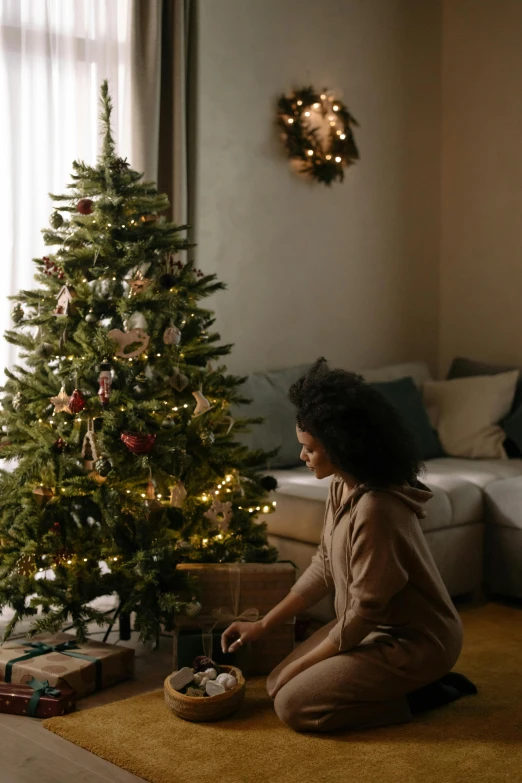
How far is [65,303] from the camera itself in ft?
9.88

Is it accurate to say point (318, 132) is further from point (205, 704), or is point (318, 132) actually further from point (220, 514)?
point (205, 704)

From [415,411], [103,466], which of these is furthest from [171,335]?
[415,411]

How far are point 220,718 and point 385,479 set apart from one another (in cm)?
79

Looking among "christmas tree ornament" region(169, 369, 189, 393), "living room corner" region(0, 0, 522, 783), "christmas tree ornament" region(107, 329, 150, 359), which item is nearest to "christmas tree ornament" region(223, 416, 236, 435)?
"living room corner" region(0, 0, 522, 783)

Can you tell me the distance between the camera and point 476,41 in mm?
5000

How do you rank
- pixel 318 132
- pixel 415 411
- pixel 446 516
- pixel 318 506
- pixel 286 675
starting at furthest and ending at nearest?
pixel 318 132 < pixel 415 411 < pixel 446 516 < pixel 318 506 < pixel 286 675

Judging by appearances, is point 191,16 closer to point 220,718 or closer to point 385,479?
point 385,479

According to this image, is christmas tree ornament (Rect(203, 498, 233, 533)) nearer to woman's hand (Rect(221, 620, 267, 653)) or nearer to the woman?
woman's hand (Rect(221, 620, 267, 653))

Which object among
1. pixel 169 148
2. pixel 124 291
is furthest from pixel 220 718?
pixel 169 148

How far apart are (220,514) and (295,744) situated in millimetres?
842

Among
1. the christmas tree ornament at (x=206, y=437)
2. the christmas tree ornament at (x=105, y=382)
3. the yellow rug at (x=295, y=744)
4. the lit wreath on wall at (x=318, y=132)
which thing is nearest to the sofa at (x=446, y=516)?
the christmas tree ornament at (x=206, y=437)

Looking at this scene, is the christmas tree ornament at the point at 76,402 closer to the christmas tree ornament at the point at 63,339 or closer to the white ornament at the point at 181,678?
the christmas tree ornament at the point at 63,339

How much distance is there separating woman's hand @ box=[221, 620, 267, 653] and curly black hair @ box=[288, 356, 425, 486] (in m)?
0.55

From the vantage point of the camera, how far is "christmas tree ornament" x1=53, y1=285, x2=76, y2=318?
9.89 feet
